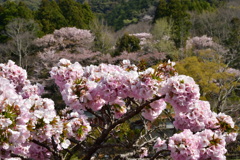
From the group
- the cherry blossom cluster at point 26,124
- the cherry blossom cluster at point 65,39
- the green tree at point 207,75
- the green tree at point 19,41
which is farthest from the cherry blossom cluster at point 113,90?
the cherry blossom cluster at point 65,39

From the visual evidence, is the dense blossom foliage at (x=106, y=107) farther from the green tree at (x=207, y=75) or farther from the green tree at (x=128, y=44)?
the green tree at (x=128, y=44)

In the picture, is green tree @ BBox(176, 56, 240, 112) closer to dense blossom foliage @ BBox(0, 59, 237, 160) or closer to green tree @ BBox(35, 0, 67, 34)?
dense blossom foliage @ BBox(0, 59, 237, 160)

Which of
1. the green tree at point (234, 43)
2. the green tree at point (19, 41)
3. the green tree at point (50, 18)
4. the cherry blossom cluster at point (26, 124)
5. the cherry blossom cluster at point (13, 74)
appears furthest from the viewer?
the green tree at point (50, 18)

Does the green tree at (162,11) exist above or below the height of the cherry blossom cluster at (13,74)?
below

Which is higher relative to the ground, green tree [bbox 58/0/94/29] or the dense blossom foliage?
the dense blossom foliage

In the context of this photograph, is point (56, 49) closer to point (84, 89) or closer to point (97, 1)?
point (84, 89)

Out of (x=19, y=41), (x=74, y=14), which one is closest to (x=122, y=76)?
(x=19, y=41)

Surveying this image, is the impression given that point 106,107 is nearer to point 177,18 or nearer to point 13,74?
point 13,74

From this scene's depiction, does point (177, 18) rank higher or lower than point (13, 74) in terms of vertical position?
lower

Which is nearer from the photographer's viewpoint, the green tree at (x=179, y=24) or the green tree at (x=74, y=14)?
the green tree at (x=179, y=24)

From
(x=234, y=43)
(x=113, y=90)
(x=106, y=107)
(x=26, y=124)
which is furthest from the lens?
(x=234, y=43)

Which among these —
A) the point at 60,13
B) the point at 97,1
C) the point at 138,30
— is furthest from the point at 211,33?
the point at 97,1

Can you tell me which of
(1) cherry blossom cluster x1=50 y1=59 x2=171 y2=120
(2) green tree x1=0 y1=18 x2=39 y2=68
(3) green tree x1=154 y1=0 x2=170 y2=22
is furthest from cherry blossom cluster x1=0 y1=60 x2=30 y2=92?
(3) green tree x1=154 y1=0 x2=170 y2=22

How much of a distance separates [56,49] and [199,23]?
1459 centimetres
